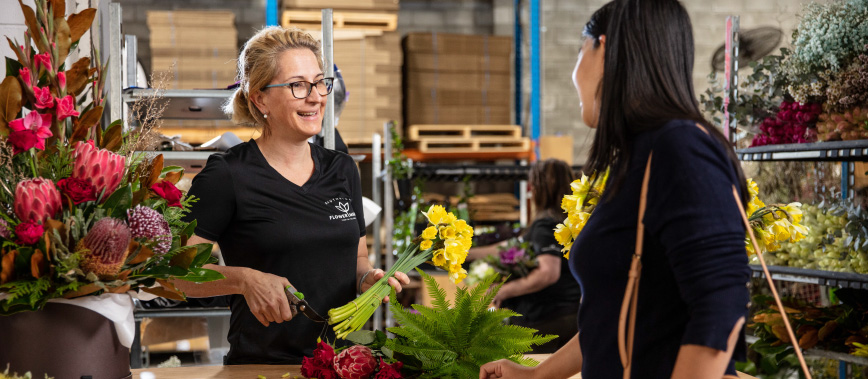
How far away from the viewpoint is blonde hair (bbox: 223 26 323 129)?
1.89 meters

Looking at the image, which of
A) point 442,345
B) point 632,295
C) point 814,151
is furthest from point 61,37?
point 814,151

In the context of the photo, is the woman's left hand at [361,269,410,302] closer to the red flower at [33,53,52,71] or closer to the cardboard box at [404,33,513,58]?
the red flower at [33,53,52,71]

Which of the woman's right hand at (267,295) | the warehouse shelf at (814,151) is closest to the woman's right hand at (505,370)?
the woman's right hand at (267,295)

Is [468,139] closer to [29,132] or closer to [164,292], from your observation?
[164,292]

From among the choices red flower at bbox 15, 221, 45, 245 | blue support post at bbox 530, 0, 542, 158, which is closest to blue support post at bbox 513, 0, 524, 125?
blue support post at bbox 530, 0, 542, 158

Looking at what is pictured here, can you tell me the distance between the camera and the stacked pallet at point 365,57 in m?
6.00

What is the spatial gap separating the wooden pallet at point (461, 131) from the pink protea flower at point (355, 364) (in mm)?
4600

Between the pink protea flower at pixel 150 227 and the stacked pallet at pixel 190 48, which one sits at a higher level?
the stacked pallet at pixel 190 48

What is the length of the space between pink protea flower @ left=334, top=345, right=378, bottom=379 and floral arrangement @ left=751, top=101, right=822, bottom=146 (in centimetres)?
254

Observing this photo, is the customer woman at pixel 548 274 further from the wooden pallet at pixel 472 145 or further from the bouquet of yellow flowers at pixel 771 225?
the bouquet of yellow flowers at pixel 771 225

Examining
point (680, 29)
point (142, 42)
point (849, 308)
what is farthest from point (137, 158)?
point (142, 42)

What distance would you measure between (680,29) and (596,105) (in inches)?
6.4

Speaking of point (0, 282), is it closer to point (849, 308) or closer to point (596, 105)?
point (596, 105)

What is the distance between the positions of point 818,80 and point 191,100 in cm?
257
